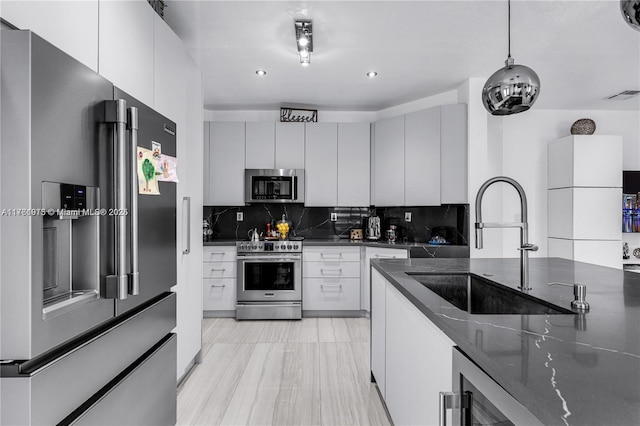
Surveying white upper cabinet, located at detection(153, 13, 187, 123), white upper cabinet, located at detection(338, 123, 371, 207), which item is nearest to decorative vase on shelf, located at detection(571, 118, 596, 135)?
white upper cabinet, located at detection(338, 123, 371, 207)

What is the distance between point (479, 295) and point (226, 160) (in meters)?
3.40

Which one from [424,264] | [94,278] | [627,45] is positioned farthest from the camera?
[627,45]

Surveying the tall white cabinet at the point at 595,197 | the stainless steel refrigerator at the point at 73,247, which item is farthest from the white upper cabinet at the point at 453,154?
the stainless steel refrigerator at the point at 73,247

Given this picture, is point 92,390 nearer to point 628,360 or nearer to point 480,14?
point 628,360

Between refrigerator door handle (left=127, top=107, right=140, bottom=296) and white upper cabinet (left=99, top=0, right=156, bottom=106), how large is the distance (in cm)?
42

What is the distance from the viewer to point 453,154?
3820mm

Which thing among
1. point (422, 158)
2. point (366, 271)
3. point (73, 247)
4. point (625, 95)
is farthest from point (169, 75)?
point (625, 95)

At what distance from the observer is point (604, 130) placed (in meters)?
4.74

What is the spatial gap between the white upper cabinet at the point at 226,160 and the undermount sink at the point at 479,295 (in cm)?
299

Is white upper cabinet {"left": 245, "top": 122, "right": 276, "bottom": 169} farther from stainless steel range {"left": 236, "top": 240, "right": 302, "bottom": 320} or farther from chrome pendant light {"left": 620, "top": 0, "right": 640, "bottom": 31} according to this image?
chrome pendant light {"left": 620, "top": 0, "right": 640, "bottom": 31}

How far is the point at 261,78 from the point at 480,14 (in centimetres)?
205

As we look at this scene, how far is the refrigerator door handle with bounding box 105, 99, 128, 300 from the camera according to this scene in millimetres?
1218

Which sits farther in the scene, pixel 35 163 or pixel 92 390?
pixel 92 390

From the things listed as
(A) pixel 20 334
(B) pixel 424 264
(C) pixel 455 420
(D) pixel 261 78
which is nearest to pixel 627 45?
(B) pixel 424 264
